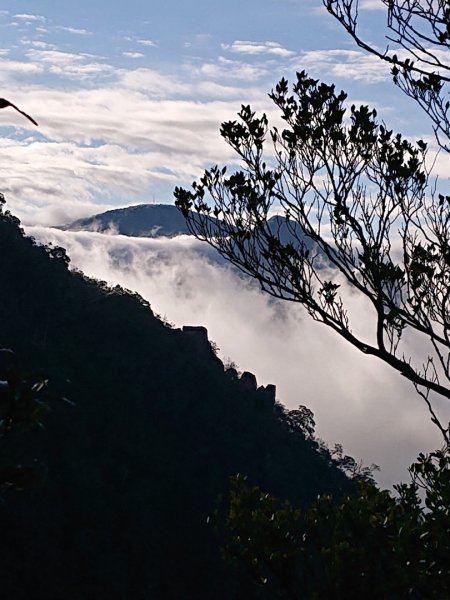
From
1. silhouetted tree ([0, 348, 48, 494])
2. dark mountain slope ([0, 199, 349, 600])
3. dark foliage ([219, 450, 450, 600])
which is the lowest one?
silhouetted tree ([0, 348, 48, 494])

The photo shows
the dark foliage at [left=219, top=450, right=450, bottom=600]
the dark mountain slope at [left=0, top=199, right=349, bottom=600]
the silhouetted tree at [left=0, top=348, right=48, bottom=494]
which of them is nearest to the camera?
the silhouetted tree at [left=0, top=348, right=48, bottom=494]

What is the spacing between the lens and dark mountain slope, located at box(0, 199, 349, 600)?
61.3 meters

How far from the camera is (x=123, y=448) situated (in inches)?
2958

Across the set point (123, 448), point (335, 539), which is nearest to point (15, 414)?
point (335, 539)

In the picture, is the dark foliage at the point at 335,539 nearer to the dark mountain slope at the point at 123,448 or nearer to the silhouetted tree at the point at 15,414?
the silhouetted tree at the point at 15,414

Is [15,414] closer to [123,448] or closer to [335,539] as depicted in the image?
[335,539]

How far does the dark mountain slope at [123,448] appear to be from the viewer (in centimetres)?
6131

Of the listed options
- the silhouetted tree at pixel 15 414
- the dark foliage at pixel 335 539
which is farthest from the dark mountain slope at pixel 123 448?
the silhouetted tree at pixel 15 414

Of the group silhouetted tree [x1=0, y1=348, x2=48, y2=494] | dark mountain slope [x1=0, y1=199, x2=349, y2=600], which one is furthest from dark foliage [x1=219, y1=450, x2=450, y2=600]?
dark mountain slope [x1=0, y1=199, x2=349, y2=600]

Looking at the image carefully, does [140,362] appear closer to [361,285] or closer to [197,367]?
[197,367]

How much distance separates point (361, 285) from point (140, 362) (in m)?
77.8

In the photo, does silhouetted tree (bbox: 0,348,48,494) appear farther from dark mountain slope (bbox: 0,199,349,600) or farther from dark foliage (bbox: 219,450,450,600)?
dark mountain slope (bbox: 0,199,349,600)

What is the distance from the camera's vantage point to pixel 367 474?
98.0 m

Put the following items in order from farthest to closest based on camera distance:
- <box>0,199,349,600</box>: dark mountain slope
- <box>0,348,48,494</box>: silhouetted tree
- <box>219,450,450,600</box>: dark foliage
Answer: <box>0,199,349,600</box>: dark mountain slope → <box>219,450,450,600</box>: dark foliage → <box>0,348,48,494</box>: silhouetted tree
